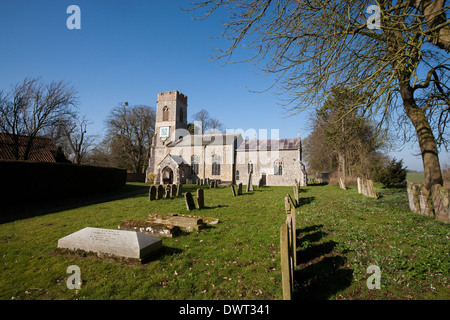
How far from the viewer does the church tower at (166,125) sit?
32625 mm

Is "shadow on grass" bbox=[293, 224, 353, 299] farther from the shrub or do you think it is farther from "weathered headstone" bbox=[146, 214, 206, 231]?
the shrub

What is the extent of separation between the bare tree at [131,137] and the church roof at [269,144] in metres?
20.7

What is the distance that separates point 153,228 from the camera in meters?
6.25

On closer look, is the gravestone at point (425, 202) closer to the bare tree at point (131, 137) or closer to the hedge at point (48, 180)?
the hedge at point (48, 180)

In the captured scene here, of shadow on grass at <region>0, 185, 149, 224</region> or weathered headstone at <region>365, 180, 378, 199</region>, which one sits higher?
weathered headstone at <region>365, 180, 378, 199</region>

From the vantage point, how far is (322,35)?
4.94 m

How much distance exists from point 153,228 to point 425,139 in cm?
987

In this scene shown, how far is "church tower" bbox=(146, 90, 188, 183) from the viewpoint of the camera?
3262 centimetres

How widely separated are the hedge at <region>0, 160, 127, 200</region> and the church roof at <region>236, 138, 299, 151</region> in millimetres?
18101

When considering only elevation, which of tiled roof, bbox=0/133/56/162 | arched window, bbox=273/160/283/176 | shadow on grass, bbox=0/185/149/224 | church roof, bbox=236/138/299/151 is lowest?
shadow on grass, bbox=0/185/149/224

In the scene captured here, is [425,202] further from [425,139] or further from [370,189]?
[370,189]

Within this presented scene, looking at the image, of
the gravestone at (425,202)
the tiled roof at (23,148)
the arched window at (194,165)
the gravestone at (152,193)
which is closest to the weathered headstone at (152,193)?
the gravestone at (152,193)

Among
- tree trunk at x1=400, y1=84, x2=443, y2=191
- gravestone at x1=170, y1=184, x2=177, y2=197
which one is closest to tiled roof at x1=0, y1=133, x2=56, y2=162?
gravestone at x1=170, y1=184, x2=177, y2=197
